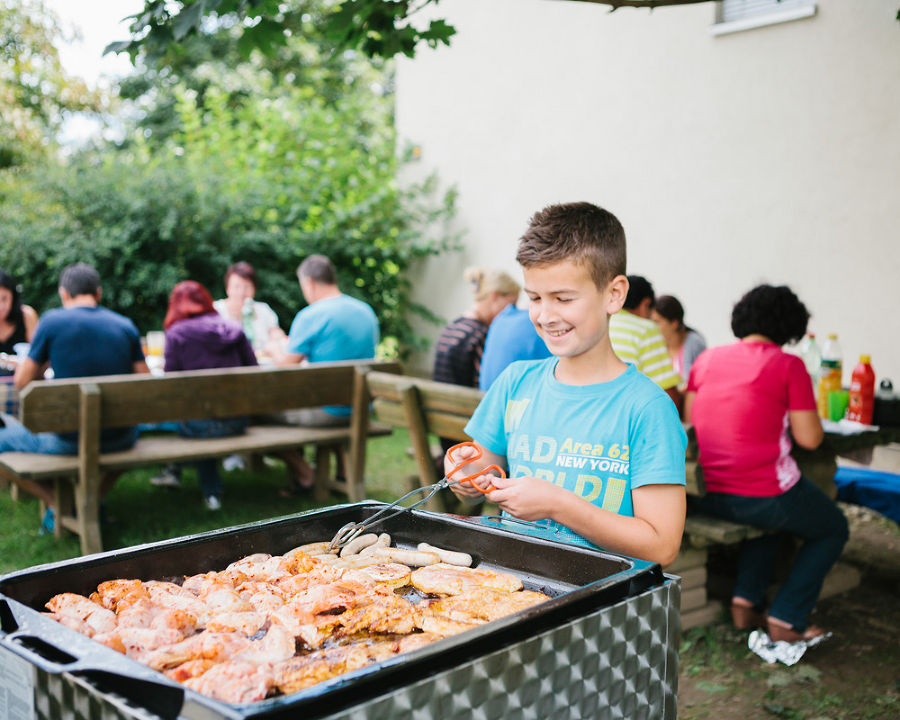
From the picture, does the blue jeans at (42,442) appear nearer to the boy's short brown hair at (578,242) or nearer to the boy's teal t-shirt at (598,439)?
the boy's teal t-shirt at (598,439)

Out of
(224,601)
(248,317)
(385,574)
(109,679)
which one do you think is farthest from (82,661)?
(248,317)

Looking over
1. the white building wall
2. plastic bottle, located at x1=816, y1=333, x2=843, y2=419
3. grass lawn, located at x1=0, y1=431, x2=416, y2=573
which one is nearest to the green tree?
the white building wall

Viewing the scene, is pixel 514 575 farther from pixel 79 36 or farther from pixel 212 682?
pixel 79 36

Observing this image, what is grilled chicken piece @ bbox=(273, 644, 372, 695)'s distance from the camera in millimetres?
1289

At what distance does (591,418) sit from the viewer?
79.6 inches

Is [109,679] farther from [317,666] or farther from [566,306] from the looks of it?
[566,306]

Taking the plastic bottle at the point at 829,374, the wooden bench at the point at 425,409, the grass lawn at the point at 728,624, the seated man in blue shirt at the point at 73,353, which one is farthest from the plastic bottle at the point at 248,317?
the plastic bottle at the point at 829,374

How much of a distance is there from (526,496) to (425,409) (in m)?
3.20

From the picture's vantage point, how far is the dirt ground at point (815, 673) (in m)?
3.54

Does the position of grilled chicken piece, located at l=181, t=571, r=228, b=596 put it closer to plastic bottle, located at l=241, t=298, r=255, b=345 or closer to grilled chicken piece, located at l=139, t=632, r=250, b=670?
grilled chicken piece, located at l=139, t=632, r=250, b=670

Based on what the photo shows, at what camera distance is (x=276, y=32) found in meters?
3.69

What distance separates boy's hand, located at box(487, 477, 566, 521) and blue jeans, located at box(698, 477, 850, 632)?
8.88ft

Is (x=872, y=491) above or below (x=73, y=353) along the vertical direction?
below

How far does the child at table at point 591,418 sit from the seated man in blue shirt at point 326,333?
4.33 m
